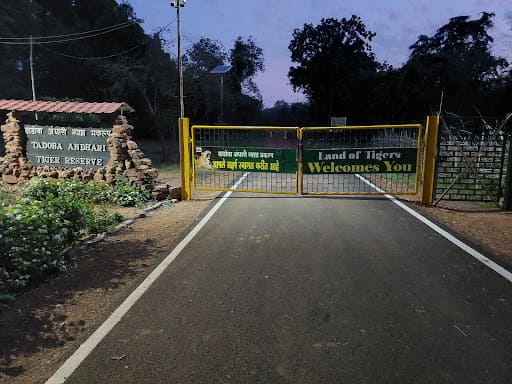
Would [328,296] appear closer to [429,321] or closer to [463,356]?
[429,321]

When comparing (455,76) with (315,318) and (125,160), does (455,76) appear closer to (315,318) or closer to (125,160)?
(125,160)

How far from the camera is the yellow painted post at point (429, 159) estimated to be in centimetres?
909

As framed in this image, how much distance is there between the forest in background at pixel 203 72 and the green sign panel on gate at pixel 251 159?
14.3m

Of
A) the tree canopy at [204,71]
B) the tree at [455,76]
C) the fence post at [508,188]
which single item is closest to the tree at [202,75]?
the tree canopy at [204,71]

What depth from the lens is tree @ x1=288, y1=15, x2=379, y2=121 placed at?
141ft

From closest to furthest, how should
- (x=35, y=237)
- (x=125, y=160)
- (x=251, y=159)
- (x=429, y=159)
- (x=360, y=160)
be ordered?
1. (x=35, y=237)
2. (x=429, y=159)
3. (x=360, y=160)
4. (x=251, y=159)
5. (x=125, y=160)

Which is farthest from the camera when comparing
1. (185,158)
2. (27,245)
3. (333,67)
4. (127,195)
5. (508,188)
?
(333,67)

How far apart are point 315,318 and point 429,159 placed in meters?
6.60

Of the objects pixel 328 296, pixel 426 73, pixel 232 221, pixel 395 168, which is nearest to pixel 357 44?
pixel 426 73

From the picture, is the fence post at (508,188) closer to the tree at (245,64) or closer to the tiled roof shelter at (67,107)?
the tiled roof shelter at (67,107)

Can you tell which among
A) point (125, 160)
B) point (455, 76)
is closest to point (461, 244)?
point (125, 160)

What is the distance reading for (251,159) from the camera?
10273 millimetres

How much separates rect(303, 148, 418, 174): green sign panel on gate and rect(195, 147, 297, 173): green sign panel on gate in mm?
415

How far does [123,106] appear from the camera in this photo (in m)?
10.2
